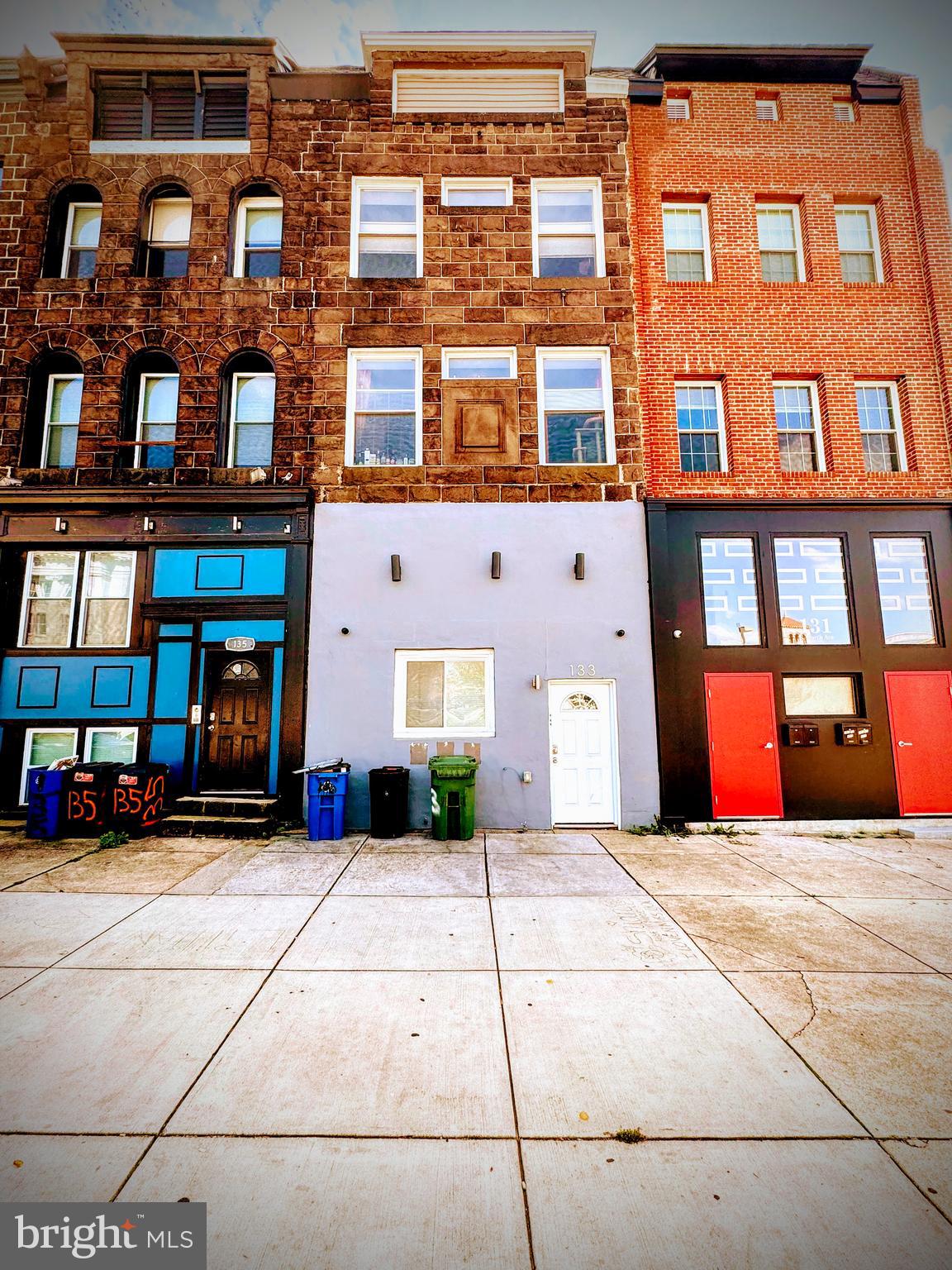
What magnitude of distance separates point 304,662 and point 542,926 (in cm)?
568

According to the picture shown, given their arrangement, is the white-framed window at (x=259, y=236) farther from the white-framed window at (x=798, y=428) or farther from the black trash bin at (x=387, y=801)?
the white-framed window at (x=798, y=428)

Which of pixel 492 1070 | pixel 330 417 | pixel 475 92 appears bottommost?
pixel 492 1070

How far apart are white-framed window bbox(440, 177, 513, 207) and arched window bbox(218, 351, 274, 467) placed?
4.61m

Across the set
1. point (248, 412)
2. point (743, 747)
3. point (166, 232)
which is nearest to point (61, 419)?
point (248, 412)

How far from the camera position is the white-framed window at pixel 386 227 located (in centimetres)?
999

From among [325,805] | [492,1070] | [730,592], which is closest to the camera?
[492,1070]

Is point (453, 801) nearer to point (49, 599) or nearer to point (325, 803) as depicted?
point (325, 803)

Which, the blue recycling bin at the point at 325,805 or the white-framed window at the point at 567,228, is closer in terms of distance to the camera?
the blue recycling bin at the point at 325,805

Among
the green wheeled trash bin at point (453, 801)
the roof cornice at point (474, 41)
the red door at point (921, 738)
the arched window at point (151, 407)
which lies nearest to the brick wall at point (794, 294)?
the roof cornice at point (474, 41)

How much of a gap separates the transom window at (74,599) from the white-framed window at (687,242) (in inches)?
440

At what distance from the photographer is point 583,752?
9008 millimetres

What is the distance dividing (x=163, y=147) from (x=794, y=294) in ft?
39.3

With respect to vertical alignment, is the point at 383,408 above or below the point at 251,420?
above

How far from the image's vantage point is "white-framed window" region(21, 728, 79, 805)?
29.8 ft
